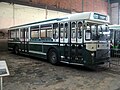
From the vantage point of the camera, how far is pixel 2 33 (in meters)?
17.5

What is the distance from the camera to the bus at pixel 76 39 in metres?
7.59

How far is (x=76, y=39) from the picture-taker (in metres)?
7.89

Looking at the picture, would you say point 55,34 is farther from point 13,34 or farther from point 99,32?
point 13,34

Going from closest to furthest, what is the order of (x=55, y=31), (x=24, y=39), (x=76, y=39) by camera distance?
1. (x=76, y=39)
2. (x=55, y=31)
3. (x=24, y=39)

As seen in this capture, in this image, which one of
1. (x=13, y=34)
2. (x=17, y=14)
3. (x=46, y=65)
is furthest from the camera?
(x=17, y=14)

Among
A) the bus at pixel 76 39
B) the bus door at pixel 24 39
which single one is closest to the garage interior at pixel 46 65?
the bus at pixel 76 39

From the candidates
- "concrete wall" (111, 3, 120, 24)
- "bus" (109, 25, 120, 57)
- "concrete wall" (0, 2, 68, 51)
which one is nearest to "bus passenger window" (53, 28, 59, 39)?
"bus" (109, 25, 120, 57)

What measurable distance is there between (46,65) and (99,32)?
341 cm

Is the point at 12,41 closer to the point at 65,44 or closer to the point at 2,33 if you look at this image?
the point at 2,33

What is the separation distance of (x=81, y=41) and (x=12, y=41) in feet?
29.4

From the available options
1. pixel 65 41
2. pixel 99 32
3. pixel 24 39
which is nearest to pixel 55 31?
pixel 65 41

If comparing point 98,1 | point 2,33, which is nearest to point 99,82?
point 2,33

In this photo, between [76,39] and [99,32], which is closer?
[76,39]

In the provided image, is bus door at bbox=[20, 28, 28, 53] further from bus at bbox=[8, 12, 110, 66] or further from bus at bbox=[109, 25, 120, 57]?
bus at bbox=[109, 25, 120, 57]
